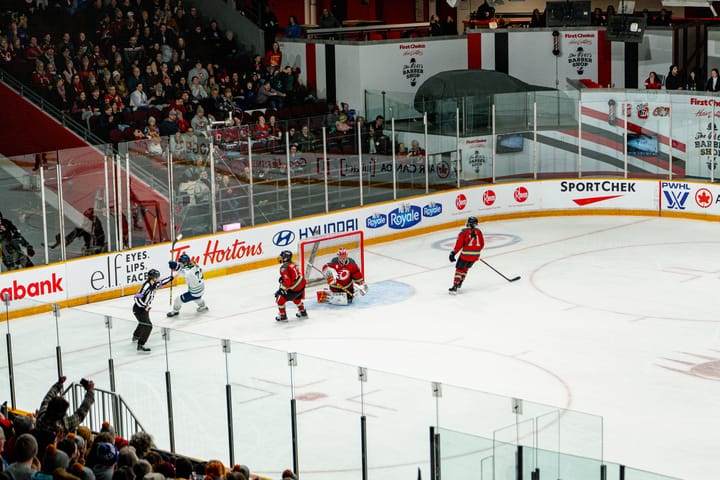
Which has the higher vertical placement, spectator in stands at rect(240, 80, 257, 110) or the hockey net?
spectator in stands at rect(240, 80, 257, 110)

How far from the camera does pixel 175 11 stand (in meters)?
26.4

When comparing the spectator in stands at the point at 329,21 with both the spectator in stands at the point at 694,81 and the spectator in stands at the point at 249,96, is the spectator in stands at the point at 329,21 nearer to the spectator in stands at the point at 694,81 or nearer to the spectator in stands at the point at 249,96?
the spectator in stands at the point at 249,96

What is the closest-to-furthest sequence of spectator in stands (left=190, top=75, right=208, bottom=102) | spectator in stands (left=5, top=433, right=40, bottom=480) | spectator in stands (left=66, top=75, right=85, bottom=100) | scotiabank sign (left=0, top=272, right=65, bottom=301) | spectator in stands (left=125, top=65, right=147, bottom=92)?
spectator in stands (left=5, top=433, right=40, bottom=480) < scotiabank sign (left=0, top=272, right=65, bottom=301) < spectator in stands (left=66, top=75, right=85, bottom=100) < spectator in stands (left=125, top=65, right=147, bottom=92) < spectator in stands (left=190, top=75, right=208, bottom=102)

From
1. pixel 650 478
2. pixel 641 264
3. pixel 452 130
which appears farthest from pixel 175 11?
pixel 650 478

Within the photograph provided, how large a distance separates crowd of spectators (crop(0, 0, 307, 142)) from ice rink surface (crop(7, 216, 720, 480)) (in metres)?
4.71

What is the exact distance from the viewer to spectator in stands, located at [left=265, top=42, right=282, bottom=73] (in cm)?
2619

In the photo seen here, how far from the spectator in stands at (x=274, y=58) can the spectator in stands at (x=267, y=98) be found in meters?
1.01

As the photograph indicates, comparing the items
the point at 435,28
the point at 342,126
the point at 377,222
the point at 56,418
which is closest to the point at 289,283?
the point at 342,126

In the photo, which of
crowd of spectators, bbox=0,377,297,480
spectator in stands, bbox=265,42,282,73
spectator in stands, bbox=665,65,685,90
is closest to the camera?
crowd of spectators, bbox=0,377,297,480

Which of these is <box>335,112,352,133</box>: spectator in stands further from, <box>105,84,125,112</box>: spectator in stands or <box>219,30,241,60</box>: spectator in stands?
<box>219,30,241,60</box>: spectator in stands

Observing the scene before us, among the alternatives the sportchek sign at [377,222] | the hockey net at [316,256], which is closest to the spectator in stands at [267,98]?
the sportchek sign at [377,222]

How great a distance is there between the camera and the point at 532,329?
16.0 m

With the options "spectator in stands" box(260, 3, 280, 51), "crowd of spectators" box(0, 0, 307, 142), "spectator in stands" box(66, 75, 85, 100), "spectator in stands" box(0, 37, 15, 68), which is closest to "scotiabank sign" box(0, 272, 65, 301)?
"crowd of spectators" box(0, 0, 307, 142)

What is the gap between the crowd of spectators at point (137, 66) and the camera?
22.4 meters
